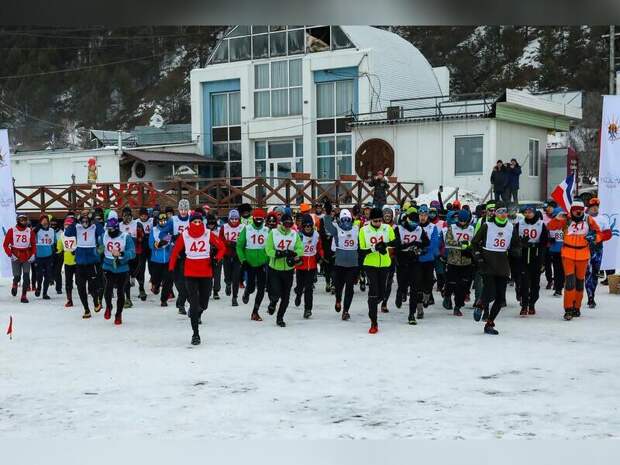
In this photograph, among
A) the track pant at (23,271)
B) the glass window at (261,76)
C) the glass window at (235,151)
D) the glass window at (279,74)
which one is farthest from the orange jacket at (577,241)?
the glass window at (235,151)

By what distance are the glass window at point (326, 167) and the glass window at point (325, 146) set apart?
225 millimetres

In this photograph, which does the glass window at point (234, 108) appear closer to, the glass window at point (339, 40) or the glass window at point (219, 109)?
the glass window at point (219, 109)

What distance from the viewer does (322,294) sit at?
14875 millimetres

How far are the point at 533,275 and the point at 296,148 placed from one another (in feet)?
67.9

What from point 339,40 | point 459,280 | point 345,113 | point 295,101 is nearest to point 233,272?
point 459,280

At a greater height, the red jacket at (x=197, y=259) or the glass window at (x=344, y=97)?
the glass window at (x=344, y=97)

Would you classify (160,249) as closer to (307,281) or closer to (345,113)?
(307,281)

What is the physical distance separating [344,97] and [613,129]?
2020cm

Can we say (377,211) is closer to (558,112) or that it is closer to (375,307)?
(375,307)

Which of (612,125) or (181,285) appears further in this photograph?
(181,285)

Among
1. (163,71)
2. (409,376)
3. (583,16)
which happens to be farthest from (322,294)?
(163,71)

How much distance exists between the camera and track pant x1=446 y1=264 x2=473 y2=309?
1177cm

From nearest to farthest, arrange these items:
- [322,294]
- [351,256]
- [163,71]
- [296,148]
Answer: [351,256] → [322,294] → [296,148] → [163,71]

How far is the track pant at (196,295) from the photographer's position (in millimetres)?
9367
